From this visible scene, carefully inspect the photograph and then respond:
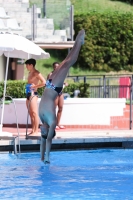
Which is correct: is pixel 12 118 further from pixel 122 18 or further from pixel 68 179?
pixel 122 18

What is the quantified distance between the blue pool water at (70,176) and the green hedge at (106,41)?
807 inches

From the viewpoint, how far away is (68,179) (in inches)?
510

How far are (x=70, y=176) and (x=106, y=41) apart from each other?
24663 millimetres

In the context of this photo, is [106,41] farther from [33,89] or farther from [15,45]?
[15,45]

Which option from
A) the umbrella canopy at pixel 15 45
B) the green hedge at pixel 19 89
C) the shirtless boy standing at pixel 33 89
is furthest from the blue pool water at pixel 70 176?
the green hedge at pixel 19 89

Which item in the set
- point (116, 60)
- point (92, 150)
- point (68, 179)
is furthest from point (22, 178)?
point (116, 60)

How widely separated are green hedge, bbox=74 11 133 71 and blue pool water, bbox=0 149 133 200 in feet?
67.3

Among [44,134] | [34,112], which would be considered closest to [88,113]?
[34,112]

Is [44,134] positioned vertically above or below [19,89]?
above

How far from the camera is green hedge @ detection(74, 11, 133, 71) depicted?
121 feet

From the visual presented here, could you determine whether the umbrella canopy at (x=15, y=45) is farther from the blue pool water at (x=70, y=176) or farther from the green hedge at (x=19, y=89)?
the green hedge at (x=19, y=89)

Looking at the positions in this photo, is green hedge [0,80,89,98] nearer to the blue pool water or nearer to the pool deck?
the pool deck

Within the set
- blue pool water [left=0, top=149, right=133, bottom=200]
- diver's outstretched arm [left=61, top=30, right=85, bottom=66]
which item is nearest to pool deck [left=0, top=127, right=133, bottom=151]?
blue pool water [left=0, top=149, right=133, bottom=200]

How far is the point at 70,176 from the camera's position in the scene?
13.3 m
